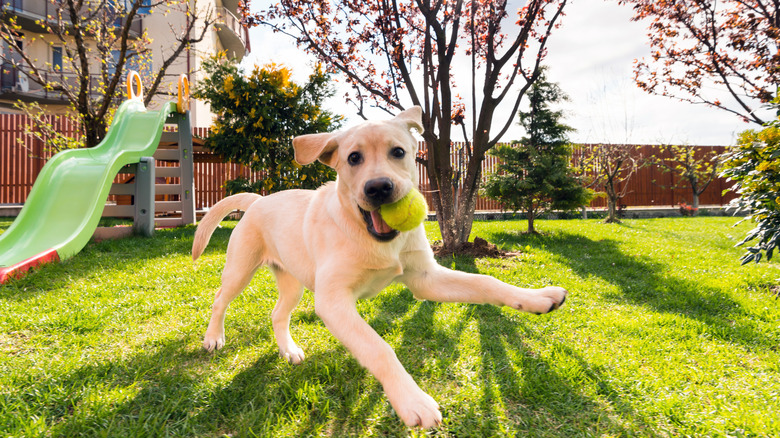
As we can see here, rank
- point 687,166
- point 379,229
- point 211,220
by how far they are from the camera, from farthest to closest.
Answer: point 687,166 → point 211,220 → point 379,229

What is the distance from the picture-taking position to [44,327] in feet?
10.9

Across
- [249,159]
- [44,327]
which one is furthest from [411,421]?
[249,159]

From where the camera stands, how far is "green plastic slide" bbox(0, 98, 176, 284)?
18.0 ft

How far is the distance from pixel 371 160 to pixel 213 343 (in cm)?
188

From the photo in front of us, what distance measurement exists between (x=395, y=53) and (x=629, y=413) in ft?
18.5

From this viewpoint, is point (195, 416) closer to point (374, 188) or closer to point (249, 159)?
point (374, 188)

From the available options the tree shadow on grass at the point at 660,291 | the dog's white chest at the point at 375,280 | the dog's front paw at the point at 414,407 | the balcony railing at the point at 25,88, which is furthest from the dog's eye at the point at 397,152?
the balcony railing at the point at 25,88

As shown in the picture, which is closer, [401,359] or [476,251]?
[401,359]

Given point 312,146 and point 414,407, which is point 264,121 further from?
point 414,407

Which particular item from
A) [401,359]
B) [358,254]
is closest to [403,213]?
[358,254]

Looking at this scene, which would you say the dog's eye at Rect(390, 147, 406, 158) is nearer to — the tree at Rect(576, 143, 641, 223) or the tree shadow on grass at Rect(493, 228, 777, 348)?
the tree shadow on grass at Rect(493, 228, 777, 348)

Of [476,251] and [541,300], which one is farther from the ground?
[541,300]

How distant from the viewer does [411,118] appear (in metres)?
2.82

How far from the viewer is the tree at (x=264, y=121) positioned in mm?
9445
